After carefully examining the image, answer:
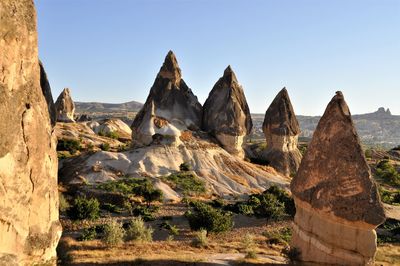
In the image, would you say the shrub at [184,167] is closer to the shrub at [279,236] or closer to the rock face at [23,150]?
the shrub at [279,236]

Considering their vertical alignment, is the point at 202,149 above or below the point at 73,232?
above

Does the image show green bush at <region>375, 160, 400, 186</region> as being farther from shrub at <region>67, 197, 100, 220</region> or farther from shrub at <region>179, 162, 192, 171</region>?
shrub at <region>67, 197, 100, 220</region>

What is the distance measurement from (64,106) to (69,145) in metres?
34.7

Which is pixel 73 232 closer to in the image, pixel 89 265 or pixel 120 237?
pixel 120 237

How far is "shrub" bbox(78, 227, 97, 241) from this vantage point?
22344mm

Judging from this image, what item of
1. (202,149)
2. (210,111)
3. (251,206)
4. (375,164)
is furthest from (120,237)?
(375,164)

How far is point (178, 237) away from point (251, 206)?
10719mm

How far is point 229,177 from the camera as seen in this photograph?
1767 inches

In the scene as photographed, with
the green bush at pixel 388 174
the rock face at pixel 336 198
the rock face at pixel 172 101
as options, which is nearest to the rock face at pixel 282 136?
the rock face at pixel 172 101

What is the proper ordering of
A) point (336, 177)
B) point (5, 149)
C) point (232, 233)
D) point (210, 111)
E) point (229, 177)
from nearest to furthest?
point (5, 149), point (336, 177), point (232, 233), point (229, 177), point (210, 111)

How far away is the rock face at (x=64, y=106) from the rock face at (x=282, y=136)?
47149 mm

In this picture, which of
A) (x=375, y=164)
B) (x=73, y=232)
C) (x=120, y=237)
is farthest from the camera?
(x=375, y=164)

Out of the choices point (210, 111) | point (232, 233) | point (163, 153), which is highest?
point (210, 111)

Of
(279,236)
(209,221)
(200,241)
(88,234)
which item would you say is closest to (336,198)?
(200,241)
